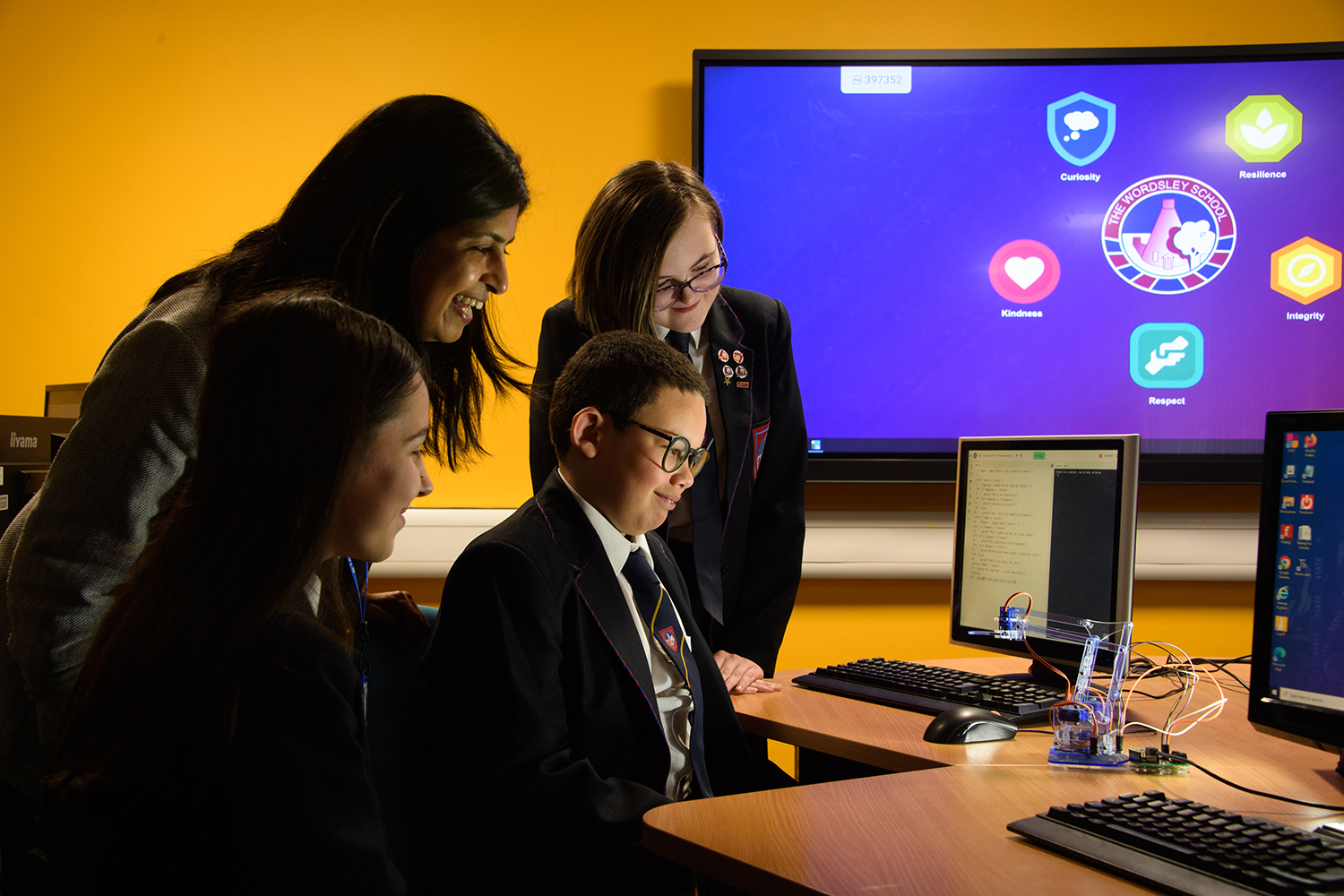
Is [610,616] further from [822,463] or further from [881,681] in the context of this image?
[822,463]

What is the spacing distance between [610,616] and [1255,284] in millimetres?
2188

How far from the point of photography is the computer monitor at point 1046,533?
156 cm

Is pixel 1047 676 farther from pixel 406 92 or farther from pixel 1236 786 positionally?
pixel 406 92

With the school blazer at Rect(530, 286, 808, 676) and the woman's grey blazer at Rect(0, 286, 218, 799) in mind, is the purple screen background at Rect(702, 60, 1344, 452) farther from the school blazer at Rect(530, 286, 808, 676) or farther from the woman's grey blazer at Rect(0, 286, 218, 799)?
the woman's grey blazer at Rect(0, 286, 218, 799)

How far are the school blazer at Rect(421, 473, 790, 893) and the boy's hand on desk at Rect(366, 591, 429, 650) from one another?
0.05 metres

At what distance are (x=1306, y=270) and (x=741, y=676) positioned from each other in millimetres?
2019

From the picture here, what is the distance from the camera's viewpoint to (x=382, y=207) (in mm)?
1116

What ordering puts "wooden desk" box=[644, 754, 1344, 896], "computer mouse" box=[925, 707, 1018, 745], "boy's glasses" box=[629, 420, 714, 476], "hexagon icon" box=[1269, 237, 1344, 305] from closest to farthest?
"wooden desk" box=[644, 754, 1344, 896] < "computer mouse" box=[925, 707, 1018, 745] < "boy's glasses" box=[629, 420, 714, 476] < "hexagon icon" box=[1269, 237, 1344, 305]

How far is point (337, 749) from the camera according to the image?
74cm

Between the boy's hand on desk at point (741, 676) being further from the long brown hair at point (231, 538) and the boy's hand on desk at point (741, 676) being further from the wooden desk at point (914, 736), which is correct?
the long brown hair at point (231, 538)

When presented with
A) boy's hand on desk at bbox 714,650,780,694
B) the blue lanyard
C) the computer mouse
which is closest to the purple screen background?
boy's hand on desk at bbox 714,650,780,694

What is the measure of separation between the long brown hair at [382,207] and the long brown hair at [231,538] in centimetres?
23

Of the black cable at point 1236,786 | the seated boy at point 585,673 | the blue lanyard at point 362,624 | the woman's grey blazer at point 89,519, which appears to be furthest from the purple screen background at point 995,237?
the woman's grey blazer at point 89,519

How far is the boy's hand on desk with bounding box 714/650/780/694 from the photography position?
1643mm
